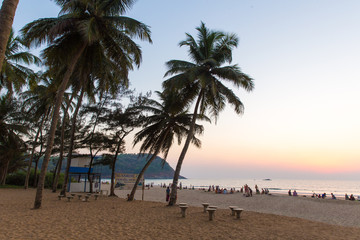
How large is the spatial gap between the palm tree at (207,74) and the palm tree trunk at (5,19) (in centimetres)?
995

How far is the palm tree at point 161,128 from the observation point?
1811 cm

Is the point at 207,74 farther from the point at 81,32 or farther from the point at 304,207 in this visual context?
the point at 304,207

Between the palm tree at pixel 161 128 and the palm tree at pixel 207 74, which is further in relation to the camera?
the palm tree at pixel 161 128

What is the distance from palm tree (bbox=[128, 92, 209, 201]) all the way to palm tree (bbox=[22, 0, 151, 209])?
553 cm

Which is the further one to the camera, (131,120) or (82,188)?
(82,188)

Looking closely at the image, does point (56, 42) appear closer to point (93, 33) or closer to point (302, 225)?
point (93, 33)

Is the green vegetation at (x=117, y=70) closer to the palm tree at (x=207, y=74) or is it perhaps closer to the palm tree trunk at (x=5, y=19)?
the palm tree at (x=207, y=74)

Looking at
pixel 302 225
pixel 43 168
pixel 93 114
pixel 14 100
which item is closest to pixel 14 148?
pixel 14 100

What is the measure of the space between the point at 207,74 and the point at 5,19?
36.6 feet

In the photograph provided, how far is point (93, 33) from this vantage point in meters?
11.1

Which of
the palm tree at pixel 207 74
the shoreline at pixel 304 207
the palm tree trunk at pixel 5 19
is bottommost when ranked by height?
the shoreline at pixel 304 207

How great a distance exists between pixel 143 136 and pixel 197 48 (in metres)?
8.20

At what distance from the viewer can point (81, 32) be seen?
420 inches

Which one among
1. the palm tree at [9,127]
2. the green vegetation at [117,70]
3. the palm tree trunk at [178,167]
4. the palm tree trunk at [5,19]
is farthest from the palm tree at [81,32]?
the palm tree at [9,127]
